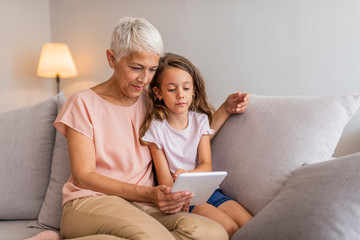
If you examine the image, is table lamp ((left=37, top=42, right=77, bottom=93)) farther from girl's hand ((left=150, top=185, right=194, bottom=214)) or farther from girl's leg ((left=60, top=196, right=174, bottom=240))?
girl's hand ((left=150, top=185, right=194, bottom=214))

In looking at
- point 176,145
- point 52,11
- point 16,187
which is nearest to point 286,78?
point 176,145

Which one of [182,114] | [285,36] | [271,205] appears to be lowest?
[271,205]

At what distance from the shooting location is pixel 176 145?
1.63 m

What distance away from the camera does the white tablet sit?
47.2 inches

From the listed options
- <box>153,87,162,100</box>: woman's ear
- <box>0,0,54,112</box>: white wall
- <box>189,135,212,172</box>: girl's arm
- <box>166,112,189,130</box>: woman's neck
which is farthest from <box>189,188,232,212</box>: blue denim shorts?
<box>0,0,54,112</box>: white wall

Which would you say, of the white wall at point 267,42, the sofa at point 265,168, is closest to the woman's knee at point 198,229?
the sofa at point 265,168

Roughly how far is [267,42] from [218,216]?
1412mm

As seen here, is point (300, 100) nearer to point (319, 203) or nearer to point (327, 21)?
point (319, 203)

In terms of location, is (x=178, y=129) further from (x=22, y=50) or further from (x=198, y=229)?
(x=22, y=50)

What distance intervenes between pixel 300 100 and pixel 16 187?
1283mm

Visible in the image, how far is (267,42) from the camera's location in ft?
8.27

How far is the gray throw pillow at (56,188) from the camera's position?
5.48 feet

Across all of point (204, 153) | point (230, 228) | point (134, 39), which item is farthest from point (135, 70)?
point (230, 228)

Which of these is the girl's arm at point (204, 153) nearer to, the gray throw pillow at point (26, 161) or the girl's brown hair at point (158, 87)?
the girl's brown hair at point (158, 87)
